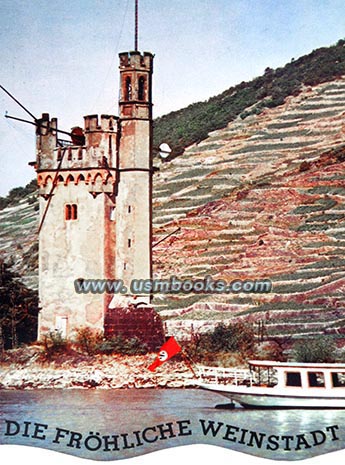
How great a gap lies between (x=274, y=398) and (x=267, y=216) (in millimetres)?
1475

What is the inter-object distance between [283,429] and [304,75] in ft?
9.74

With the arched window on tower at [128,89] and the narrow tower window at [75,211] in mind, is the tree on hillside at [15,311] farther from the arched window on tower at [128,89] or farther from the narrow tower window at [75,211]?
the arched window on tower at [128,89]

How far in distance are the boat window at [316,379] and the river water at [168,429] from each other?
0.22 meters

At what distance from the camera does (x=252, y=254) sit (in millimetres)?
10656

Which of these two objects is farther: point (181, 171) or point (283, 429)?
point (181, 171)

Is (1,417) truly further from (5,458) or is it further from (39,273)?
(39,273)

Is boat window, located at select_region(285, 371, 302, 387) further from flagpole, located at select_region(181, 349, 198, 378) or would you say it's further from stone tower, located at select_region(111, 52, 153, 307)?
stone tower, located at select_region(111, 52, 153, 307)

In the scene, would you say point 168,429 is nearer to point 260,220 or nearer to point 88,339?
point 88,339

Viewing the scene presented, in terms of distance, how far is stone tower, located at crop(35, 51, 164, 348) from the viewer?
10680mm

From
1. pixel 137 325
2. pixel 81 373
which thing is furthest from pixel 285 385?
pixel 81 373

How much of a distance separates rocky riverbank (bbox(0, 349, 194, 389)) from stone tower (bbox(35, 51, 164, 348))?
0.28 metres

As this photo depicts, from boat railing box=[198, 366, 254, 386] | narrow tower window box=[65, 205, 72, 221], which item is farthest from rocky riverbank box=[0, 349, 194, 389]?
narrow tower window box=[65, 205, 72, 221]

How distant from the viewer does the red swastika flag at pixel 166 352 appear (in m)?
10.2

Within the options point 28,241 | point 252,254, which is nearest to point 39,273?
point 28,241
